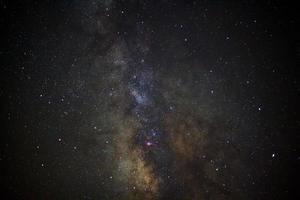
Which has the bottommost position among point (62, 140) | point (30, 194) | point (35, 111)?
point (30, 194)

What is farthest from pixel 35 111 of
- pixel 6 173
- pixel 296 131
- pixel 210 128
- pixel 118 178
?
pixel 296 131

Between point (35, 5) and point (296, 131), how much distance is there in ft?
20.5

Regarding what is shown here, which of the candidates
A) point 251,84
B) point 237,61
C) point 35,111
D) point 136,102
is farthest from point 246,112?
point 35,111

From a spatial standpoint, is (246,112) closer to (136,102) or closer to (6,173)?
(136,102)

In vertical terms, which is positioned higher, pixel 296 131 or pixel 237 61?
pixel 237 61

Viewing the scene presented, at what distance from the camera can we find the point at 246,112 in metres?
6.56

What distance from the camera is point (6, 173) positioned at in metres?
7.42

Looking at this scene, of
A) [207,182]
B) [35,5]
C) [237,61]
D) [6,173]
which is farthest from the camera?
[6,173]

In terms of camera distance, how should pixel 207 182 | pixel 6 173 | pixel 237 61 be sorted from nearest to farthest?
pixel 237 61 → pixel 207 182 → pixel 6 173

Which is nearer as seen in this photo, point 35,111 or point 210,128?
point 210,128

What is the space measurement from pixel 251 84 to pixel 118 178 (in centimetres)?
353

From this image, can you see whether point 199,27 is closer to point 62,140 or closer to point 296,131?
point 296,131

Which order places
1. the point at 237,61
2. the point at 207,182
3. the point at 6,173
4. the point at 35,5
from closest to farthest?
the point at 35,5 → the point at 237,61 → the point at 207,182 → the point at 6,173

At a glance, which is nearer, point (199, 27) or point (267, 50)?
point (199, 27)
